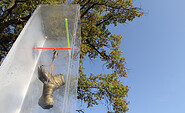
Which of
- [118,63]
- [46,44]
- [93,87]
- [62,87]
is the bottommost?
[62,87]

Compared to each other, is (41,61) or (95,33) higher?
(95,33)

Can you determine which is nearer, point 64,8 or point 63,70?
point 63,70

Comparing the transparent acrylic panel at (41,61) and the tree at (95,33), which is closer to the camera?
the transparent acrylic panel at (41,61)

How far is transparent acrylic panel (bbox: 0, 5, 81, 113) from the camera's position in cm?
192

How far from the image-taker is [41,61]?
2.56 meters

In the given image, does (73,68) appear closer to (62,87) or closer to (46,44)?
(62,87)

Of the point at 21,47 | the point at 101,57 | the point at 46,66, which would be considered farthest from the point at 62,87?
the point at 101,57

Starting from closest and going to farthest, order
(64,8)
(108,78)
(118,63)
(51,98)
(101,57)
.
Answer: (51,98), (64,8), (108,78), (118,63), (101,57)

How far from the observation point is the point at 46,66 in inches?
97.4

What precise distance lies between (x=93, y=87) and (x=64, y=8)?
3563 millimetres

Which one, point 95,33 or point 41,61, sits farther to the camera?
point 95,33

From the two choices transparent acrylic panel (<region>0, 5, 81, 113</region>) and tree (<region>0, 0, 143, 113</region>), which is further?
tree (<region>0, 0, 143, 113</region>)

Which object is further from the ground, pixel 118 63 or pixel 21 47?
pixel 118 63

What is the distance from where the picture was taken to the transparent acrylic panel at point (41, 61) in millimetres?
1916
